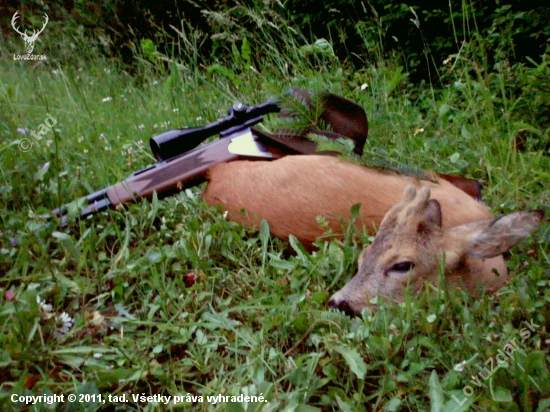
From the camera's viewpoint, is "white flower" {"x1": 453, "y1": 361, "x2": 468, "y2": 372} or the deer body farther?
the deer body

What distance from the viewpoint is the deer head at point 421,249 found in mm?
2729

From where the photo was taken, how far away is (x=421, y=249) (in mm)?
2830

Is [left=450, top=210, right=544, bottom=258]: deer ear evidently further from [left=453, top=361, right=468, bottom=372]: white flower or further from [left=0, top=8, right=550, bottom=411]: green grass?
[left=453, top=361, right=468, bottom=372]: white flower

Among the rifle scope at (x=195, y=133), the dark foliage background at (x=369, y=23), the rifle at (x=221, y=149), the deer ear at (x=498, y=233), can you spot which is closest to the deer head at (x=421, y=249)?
the deer ear at (x=498, y=233)

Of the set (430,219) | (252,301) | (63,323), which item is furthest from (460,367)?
(63,323)

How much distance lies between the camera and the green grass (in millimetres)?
2385

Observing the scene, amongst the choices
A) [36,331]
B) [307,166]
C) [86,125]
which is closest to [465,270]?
[307,166]

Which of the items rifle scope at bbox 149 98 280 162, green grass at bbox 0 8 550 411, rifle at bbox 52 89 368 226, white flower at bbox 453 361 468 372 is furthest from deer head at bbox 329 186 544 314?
rifle scope at bbox 149 98 280 162

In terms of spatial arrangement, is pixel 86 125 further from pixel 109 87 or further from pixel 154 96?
pixel 109 87

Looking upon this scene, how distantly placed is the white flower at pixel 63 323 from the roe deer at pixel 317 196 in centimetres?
110

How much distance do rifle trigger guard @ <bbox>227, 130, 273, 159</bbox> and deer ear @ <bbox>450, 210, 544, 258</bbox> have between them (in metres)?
1.42

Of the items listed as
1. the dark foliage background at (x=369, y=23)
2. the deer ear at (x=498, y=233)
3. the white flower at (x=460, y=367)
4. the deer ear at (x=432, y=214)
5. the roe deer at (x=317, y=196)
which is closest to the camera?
the white flower at (x=460, y=367)

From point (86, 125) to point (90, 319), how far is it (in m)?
2.91

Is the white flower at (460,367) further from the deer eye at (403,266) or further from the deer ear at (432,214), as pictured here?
the deer ear at (432,214)
